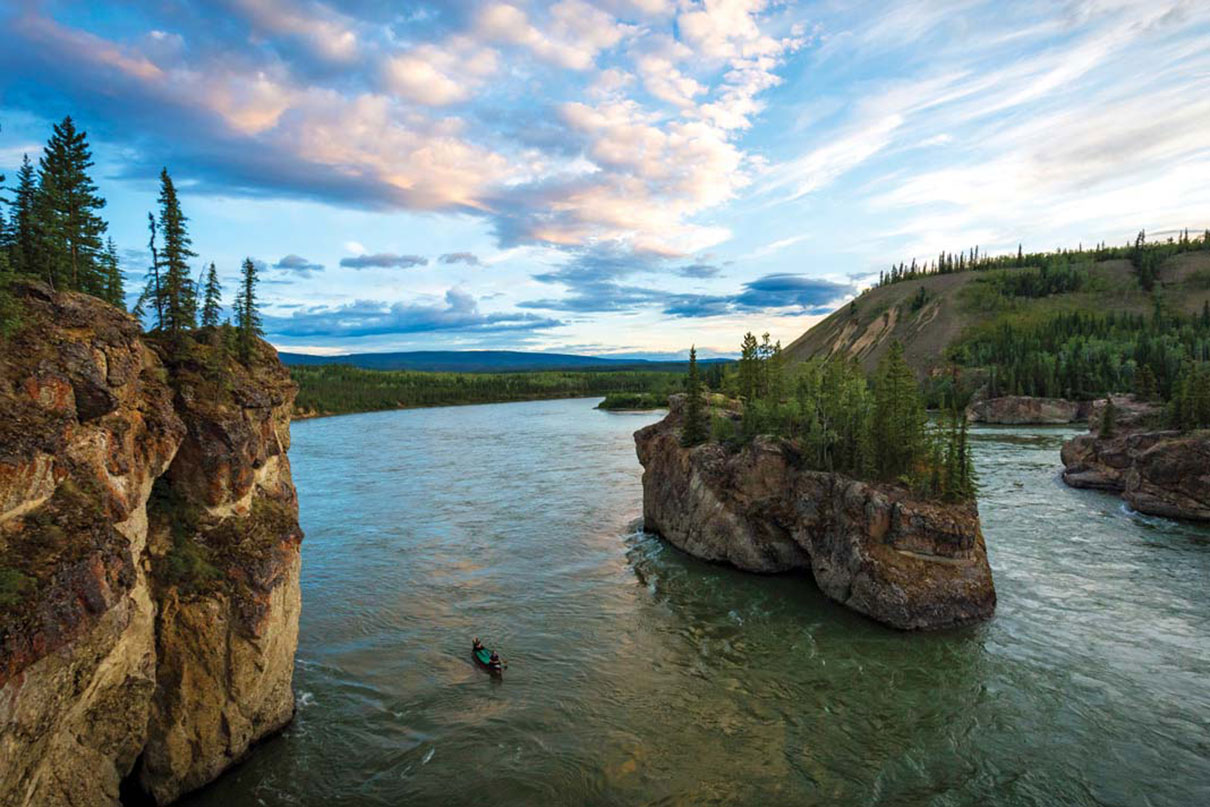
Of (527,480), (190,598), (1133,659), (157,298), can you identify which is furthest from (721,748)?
(527,480)

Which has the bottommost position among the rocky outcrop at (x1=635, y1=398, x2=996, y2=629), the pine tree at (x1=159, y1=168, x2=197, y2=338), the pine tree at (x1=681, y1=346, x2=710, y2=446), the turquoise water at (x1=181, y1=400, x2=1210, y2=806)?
the turquoise water at (x1=181, y1=400, x2=1210, y2=806)

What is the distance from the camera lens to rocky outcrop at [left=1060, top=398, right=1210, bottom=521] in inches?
1775

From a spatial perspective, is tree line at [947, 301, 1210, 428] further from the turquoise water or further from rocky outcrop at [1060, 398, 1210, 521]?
the turquoise water

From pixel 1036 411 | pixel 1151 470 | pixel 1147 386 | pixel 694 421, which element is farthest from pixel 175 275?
pixel 1036 411

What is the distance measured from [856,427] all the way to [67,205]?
37124 millimetres

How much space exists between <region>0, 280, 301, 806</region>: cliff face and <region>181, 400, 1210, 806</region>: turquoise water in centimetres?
270

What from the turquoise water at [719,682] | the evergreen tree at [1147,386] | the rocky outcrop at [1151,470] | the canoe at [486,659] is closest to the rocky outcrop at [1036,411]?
the evergreen tree at [1147,386]

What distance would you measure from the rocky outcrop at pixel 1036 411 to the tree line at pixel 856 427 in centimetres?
9347

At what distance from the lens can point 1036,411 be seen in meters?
114

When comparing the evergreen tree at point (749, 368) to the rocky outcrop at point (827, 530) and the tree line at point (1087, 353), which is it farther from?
the tree line at point (1087, 353)

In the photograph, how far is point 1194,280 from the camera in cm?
19312

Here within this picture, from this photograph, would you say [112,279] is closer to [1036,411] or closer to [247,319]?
[247,319]

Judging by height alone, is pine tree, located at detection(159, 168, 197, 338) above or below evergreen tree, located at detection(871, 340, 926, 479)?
above

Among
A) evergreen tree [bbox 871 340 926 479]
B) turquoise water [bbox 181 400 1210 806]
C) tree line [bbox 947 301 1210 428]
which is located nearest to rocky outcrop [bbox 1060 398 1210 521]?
turquoise water [bbox 181 400 1210 806]
